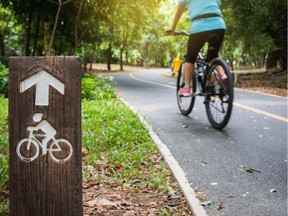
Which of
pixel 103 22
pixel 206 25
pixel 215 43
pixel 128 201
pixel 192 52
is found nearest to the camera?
pixel 128 201

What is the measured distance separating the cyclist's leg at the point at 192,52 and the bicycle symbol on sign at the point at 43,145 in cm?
361

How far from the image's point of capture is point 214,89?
5.40 metres

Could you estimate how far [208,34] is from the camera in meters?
5.25

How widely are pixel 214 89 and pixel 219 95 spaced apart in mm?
158

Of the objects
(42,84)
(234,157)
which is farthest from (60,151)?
(234,157)

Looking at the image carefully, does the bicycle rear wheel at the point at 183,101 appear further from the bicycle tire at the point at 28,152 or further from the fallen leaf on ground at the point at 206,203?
the bicycle tire at the point at 28,152

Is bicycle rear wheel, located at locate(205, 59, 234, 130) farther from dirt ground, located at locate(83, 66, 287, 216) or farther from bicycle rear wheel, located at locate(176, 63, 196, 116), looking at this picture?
dirt ground, located at locate(83, 66, 287, 216)

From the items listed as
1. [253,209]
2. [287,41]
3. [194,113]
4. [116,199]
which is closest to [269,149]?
[253,209]

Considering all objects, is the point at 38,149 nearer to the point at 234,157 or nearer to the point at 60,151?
the point at 60,151

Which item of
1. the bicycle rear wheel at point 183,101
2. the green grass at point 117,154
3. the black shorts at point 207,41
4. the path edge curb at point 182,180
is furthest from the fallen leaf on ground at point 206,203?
the bicycle rear wheel at point 183,101

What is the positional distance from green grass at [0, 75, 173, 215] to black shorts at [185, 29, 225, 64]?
1.23 m

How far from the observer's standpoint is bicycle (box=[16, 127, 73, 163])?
79.6 inches

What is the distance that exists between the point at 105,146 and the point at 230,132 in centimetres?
181

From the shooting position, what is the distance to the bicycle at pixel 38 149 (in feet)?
6.63
